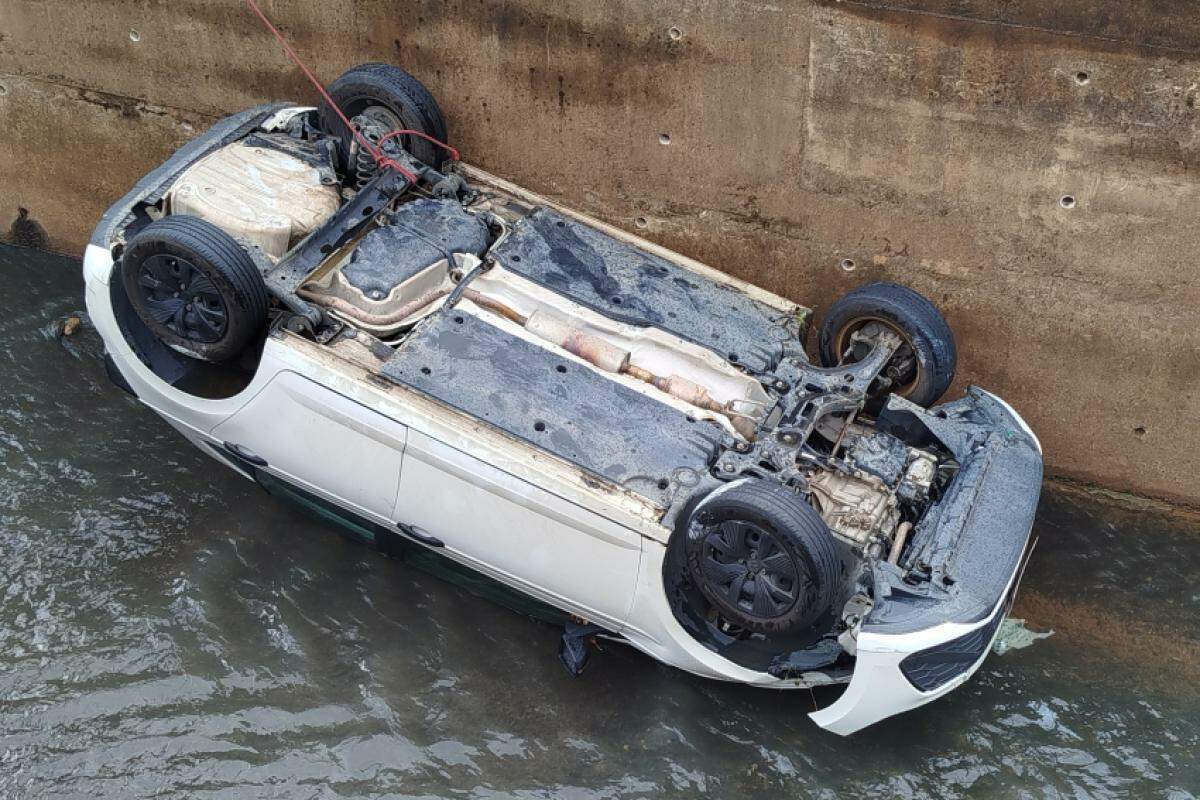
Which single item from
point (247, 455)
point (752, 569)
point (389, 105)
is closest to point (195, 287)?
point (247, 455)

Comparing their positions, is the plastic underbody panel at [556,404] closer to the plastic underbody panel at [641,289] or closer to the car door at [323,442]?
the car door at [323,442]

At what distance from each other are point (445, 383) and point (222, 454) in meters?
1.50

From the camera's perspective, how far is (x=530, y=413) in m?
5.97

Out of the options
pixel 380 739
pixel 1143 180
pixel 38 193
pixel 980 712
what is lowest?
pixel 380 739

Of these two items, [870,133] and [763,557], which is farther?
[870,133]

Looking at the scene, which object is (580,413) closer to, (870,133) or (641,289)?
(641,289)

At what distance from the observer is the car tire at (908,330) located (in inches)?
259

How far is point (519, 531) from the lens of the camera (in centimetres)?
593

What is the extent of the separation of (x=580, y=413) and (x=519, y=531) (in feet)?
2.00

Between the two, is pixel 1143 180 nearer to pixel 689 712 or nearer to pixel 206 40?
pixel 689 712

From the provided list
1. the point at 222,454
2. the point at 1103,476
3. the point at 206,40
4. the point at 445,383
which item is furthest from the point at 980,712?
the point at 206,40

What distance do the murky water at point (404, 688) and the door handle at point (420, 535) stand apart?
76 centimetres

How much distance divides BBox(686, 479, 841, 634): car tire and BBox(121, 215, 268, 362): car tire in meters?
2.33

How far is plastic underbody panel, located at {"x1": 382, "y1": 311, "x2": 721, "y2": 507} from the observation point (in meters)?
5.86
